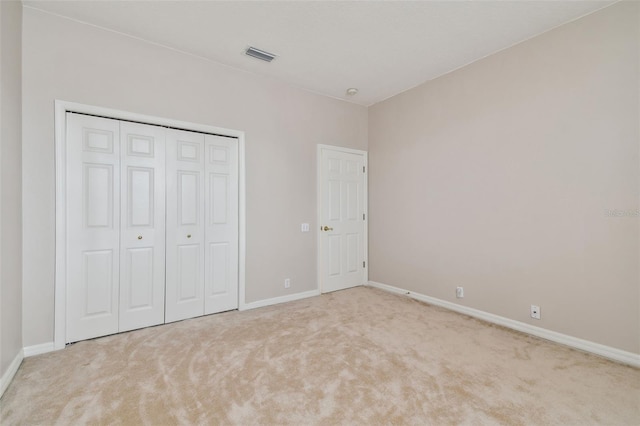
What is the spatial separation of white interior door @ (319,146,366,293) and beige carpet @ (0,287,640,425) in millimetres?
1382

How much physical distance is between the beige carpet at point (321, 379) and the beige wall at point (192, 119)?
820mm

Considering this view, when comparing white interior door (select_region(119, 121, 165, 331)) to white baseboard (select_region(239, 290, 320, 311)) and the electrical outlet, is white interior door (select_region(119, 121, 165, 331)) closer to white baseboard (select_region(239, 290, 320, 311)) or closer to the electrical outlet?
white baseboard (select_region(239, 290, 320, 311))

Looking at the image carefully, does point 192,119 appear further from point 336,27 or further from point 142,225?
point 336,27

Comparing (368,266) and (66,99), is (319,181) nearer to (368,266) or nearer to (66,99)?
(368,266)

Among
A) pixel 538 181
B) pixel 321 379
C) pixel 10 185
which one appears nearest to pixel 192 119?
pixel 10 185

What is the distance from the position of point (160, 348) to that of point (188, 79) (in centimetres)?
275

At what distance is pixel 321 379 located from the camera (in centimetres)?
207

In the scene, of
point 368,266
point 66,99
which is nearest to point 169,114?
point 66,99

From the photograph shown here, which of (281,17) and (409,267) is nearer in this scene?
(281,17)

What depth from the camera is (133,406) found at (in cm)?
178

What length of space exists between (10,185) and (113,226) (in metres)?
0.80

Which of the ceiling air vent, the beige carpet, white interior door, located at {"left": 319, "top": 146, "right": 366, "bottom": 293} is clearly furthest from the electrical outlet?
the ceiling air vent

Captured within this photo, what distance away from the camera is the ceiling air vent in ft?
10.1

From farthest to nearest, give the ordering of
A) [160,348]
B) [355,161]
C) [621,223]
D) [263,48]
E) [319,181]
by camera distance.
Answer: [355,161] → [319,181] → [263,48] → [160,348] → [621,223]
